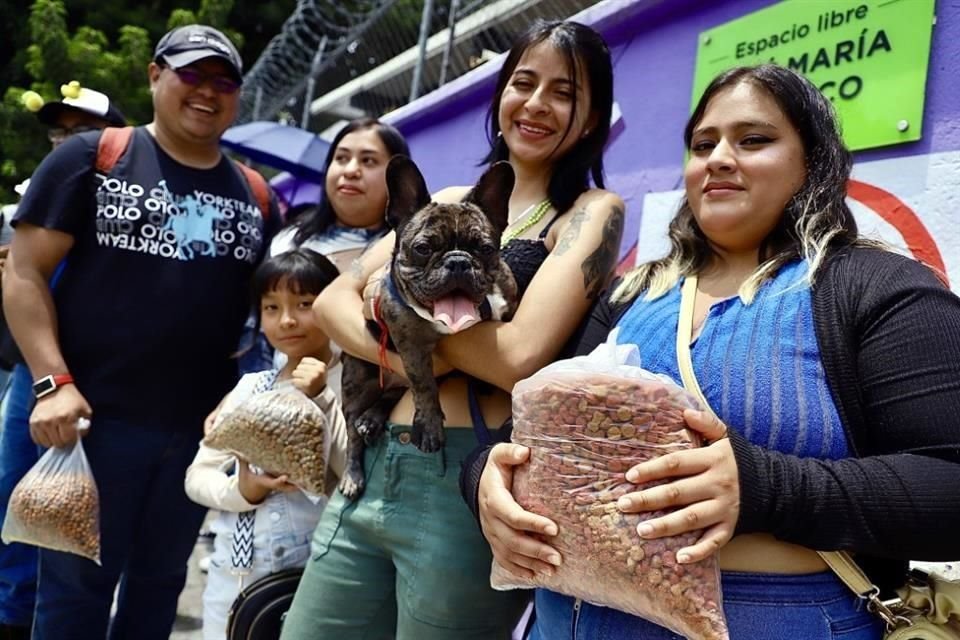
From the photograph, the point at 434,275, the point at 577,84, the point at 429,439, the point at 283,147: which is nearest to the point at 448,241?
the point at 434,275

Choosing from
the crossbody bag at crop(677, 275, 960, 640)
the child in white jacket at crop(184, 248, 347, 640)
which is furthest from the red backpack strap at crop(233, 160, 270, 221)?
the crossbody bag at crop(677, 275, 960, 640)

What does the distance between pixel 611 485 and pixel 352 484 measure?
1010mm

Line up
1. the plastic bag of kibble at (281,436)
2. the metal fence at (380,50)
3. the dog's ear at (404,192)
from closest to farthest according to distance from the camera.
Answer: the dog's ear at (404,192), the plastic bag of kibble at (281,436), the metal fence at (380,50)

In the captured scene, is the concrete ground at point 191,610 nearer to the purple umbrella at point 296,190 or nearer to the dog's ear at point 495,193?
the dog's ear at point 495,193

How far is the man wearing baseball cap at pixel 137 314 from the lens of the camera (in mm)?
2850

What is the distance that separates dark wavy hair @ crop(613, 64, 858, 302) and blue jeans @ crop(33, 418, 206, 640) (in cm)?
230

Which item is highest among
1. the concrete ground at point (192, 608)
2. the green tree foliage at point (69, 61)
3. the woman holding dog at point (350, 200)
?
the green tree foliage at point (69, 61)

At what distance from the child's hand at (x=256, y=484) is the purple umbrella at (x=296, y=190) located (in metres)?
5.50

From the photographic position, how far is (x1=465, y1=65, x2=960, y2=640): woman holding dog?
3.96 ft

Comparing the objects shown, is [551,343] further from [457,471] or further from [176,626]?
[176,626]

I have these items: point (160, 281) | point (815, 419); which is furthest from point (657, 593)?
point (160, 281)

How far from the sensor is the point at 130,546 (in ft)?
10.2

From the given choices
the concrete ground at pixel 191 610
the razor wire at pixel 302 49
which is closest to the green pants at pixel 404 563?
the concrete ground at pixel 191 610

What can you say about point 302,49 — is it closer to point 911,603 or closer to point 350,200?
point 350,200
